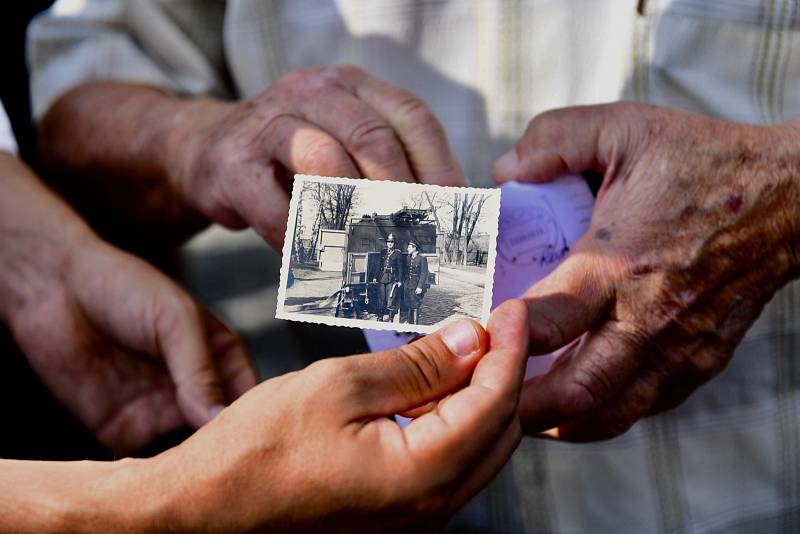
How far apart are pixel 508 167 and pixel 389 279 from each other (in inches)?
12.1

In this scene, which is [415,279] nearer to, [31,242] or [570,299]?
[570,299]

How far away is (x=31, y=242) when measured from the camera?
1352 millimetres

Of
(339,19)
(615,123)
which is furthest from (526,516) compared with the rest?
(339,19)

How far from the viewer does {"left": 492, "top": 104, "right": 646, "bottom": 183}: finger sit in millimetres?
1042

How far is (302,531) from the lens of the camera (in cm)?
71

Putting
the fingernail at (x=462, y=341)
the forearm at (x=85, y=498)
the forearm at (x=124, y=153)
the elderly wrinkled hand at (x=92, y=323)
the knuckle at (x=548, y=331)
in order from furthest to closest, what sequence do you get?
the forearm at (x=124, y=153) < the elderly wrinkled hand at (x=92, y=323) < the knuckle at (x=548, y=331) < the fingernail at (x=462, y=341) < the forearm at (x=85, y=498)

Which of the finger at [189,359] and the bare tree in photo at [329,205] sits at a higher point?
the bare tree in photo at [329,205]

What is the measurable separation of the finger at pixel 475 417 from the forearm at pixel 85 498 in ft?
0.83

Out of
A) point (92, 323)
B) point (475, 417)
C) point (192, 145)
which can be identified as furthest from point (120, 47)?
point (475, 417)

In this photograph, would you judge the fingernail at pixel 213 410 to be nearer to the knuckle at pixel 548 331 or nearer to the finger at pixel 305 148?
the finger at pixel 305 148

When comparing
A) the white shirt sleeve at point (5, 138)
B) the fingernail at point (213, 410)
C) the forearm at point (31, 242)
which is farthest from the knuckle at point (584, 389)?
the white shirt sleeve at point (5, 138)

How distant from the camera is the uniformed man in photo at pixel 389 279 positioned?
868 mm

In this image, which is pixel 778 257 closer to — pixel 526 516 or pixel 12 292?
pixel 526 516

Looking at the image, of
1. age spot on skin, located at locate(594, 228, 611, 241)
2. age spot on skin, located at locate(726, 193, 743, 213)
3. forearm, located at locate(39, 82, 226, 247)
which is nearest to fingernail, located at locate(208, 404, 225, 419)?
forearm, located at locate(39, 82, 226, 247)
